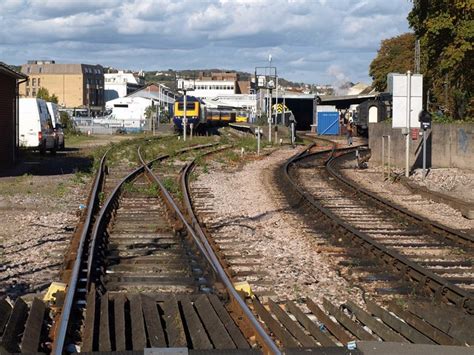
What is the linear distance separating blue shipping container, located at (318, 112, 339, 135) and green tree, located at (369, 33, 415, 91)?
36.5 feet

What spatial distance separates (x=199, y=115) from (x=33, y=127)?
33222 mm

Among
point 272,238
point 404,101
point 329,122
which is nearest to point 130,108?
→ point 329,122

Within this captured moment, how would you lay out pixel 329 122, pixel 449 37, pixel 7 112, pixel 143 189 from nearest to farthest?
pixel 143 189, pixel 7 112, pixel 449 37, pixel 329 122

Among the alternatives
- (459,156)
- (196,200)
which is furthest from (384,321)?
(459,156)

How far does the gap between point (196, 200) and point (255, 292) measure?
954cm

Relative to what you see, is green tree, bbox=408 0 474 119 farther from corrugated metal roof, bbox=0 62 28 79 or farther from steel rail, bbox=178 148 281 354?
steel rail, bbox=178 148 281 354

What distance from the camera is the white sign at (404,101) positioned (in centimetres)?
2325

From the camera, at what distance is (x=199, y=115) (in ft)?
224

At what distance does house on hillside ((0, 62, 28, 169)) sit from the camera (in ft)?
90.6

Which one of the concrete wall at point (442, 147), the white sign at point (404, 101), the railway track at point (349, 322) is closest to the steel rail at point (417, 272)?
the railway track at point (349, 322)

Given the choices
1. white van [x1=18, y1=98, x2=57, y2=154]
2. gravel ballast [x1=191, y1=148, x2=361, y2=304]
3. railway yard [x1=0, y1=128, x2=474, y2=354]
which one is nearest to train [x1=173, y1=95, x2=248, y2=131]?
white van [x1=18, y1=98, x2=57, y2=154]

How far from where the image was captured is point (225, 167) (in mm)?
29719

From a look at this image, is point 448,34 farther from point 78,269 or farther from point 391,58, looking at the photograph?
point 391,58

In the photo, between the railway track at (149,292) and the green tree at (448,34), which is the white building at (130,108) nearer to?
the green tree at (448,34)
